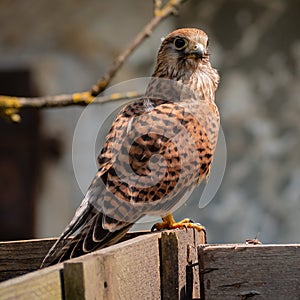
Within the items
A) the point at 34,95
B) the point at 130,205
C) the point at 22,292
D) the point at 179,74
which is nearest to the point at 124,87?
the point at 34,95

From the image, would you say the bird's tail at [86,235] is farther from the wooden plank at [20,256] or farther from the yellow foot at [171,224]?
the yellow foot at [171,224]

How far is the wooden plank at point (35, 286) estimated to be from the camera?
5.49ft

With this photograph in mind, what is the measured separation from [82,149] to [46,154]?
0.29 meters

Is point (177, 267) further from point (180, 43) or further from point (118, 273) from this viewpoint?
point (180, 43)

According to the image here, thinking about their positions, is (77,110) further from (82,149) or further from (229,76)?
(229,76)

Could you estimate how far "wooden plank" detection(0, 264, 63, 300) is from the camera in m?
1.67

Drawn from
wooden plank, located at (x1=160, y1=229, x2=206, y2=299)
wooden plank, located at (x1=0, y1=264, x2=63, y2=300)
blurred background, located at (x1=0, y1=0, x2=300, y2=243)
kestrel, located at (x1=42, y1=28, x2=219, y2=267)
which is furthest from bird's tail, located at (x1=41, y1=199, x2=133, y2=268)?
blurred background, located at (x1=0, y1=0, x2=300, y2=243)

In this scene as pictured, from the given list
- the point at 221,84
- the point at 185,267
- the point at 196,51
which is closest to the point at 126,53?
the point at 196,51

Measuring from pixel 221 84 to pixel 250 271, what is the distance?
11.2ft

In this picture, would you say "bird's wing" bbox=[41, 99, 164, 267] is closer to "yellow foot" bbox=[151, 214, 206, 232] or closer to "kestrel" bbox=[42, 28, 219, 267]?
"kestrel" bbox=[42, 28, 219, 267]

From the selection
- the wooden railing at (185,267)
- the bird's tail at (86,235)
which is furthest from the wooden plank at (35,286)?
the bird's tail at (86,235)

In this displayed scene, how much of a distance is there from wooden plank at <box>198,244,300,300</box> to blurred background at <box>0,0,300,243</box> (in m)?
3.06

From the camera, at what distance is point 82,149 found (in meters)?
5.91

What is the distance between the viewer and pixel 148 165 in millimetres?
3400
